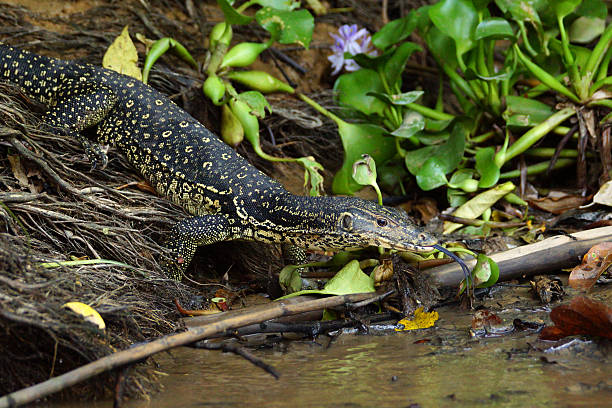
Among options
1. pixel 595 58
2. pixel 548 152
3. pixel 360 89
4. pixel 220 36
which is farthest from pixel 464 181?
pixel 220 36

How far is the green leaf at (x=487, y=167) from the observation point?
6.48 metres

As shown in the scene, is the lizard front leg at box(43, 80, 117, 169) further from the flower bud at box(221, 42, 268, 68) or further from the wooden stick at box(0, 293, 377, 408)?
the wooden stick at box(0, 293, 377, 408)

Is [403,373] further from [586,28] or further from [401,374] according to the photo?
[586,28]

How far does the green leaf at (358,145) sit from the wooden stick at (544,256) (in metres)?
1.88

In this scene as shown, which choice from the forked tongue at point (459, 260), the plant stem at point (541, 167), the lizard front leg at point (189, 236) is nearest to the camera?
the forked tongue at point (459, 260)

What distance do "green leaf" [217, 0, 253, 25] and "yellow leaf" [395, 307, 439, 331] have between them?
3456 mm

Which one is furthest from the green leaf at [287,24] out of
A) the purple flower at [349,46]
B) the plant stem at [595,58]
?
the plant stem at [595,58]

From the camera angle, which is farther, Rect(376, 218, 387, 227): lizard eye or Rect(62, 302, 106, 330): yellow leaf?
Rect(376, 218, 387, 227): lizard eye

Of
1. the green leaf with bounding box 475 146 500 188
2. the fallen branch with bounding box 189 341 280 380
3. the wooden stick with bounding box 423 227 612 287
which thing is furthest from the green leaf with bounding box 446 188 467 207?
the fallen branch with bounding box 189 341 280 380

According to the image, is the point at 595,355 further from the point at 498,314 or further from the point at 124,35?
the point at 124,35

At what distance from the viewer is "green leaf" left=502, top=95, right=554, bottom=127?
6.65 metres

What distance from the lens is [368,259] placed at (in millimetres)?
5324

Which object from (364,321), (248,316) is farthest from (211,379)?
(364,321)

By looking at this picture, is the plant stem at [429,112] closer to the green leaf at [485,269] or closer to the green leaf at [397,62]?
the green leaf at [397,62]
